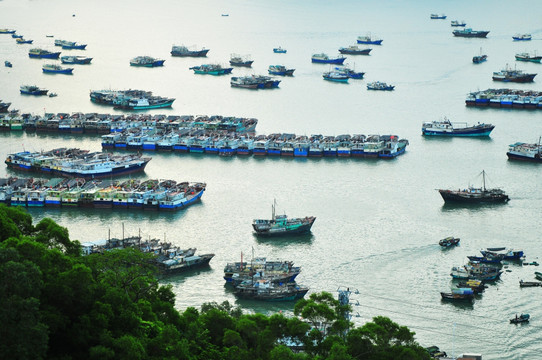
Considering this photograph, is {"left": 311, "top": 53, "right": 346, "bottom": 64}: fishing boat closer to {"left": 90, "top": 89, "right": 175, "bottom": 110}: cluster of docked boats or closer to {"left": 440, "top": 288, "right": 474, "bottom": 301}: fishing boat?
{"left": 90, "top": 89, "right": 175, "bottom": 110}: cluster of docked boats

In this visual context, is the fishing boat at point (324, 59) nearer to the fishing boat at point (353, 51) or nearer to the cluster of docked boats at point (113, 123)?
the fishing boat at point (353, 51)

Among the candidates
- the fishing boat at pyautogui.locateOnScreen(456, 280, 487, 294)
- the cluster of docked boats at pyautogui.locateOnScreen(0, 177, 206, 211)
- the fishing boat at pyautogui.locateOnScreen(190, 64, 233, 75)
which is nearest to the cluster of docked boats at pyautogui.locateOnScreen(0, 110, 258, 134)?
the cluster of docked boats at pyautogui.locateOnScreen(0, 177, 206, 211)

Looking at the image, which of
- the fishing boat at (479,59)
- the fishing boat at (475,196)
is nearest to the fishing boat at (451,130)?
the fishing boat at (475,196)

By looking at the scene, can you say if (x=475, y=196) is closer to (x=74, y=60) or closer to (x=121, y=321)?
(x=121, y=321)

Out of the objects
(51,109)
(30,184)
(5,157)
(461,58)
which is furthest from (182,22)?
(30,184)

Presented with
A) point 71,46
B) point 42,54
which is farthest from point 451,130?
point 71,46

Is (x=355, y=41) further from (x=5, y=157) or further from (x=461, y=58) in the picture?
(x=5, y=157)
